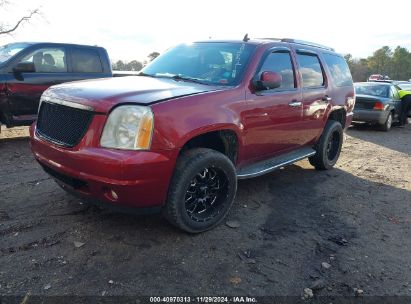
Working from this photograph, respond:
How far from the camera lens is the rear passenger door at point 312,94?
17.3 feet

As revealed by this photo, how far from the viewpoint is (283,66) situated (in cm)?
491

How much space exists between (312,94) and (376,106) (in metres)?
7.57

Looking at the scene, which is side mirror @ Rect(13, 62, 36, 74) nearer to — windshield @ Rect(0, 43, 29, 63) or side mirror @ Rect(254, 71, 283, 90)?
windshield @ Rect(0, 43, 29, 63)

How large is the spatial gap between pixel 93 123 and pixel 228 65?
181cm

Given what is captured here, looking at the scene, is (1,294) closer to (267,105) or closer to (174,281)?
(174,281)

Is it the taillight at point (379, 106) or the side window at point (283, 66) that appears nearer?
the side window at point (283, 66)

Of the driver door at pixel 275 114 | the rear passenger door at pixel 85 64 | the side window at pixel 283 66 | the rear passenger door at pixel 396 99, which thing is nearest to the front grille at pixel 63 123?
the driver door at pixel 275 114

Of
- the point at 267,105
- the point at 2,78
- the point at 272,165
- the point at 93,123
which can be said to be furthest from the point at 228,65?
the point at 2,78

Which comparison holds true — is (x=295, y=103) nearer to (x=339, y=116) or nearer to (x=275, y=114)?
(x=275, y=114)

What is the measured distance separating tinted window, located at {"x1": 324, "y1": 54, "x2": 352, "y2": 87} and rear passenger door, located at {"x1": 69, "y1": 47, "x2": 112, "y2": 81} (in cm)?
485

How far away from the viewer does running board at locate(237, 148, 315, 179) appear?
4.31 m

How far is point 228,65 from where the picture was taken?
14.3ft

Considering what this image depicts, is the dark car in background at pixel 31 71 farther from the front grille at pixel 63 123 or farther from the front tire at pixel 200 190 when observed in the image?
the front tire at pixel 200 190

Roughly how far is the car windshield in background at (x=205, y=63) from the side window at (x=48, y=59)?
12.0 feet
